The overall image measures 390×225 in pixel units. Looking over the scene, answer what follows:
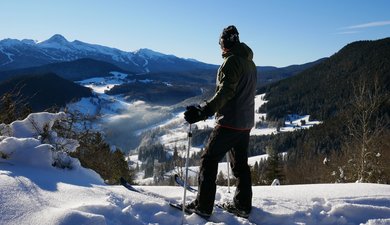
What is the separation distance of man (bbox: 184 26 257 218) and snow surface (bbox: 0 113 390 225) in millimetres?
373

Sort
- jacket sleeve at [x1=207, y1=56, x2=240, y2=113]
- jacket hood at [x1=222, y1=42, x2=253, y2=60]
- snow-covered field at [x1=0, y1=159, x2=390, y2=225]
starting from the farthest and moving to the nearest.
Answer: jacket hood at [x1=222, y1=42, x2=253, y2=60]
jacket sleeve at [x1=207, y1=56, x2=240, y2=113]
snow-covered field at [x1=0, y1=159, x2=390, y2=225]

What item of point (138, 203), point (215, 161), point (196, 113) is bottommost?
point (138, 203)

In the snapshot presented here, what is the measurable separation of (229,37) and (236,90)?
72 cm

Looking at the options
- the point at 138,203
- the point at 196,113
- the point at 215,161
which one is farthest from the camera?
the point at 215,161

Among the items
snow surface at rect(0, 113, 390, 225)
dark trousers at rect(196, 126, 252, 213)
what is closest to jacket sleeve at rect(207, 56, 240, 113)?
dark trousers at rect(196, 126, 252, 213)

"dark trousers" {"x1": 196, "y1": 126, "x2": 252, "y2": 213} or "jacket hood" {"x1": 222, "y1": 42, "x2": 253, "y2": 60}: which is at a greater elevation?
"jacket hood" {"x1": 222, "y1": 42, "x2": 253, "y2": 60}

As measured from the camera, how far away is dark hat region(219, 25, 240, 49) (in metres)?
5.75

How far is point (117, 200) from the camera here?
18.5 ft

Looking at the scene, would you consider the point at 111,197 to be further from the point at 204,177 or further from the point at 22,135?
the point at 22,135

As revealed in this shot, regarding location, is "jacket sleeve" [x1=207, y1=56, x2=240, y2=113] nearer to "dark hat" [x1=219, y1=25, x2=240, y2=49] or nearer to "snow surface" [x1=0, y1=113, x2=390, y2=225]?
"dark hat" [x1=219, y1=25, x2=240, y2=49]

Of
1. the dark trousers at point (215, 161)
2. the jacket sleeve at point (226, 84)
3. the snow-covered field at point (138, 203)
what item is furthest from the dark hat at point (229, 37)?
the snow-covered field at point (138, 203)

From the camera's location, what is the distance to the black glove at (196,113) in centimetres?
550

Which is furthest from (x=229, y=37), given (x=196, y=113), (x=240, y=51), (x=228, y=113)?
(x=196, y=113)

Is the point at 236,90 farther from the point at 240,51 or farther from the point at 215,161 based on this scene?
the point at 215,161
